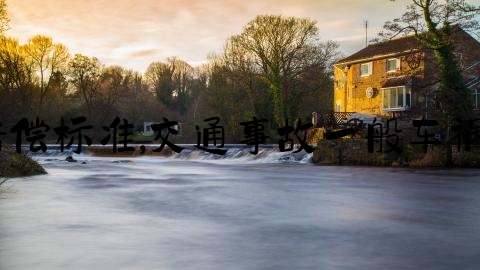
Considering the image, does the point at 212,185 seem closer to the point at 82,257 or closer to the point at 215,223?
the point at 215,223

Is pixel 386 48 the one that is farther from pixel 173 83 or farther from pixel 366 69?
pixel 173 83

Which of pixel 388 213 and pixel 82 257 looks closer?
pixel 82 257

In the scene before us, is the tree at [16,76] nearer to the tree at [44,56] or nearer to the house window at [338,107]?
the tree at [44,56]

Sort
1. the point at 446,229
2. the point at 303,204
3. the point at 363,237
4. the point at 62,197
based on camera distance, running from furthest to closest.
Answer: the point at 62,197 < the point at 303,204 < the point at 446,229 < the point at 363,237

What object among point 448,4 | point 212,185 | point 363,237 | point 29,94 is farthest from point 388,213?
point 29,94

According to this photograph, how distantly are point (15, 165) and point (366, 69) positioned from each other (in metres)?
35.1

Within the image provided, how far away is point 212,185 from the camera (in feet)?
78.9

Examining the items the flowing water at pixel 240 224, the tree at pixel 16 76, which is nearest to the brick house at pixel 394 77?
the flowing water at pixel 240 224

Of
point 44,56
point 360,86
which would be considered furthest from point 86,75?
point 360,86

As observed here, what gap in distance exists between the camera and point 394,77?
4844 centimetres

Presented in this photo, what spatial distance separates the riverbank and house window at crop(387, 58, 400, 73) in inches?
1246

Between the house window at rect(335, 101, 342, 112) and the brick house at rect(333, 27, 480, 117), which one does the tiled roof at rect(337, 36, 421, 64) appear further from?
the house window at rect(335, 101, 342, 112)

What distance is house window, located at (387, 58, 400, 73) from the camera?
4828 cm

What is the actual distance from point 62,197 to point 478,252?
1332 centimetres
